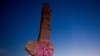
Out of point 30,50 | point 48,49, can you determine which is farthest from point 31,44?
point 48,49

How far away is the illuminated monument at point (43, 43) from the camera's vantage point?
238 inches

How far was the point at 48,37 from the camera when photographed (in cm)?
655

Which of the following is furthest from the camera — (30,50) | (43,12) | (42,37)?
(43,12)

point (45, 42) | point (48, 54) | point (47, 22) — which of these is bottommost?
point (48, 54)

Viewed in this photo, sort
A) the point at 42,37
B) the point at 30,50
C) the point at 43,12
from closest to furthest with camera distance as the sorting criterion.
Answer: the point at 30,50
the point at 42,37
the point at 43,12

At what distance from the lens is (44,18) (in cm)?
676

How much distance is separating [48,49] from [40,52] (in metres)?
0.39

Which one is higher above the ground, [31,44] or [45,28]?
[45,28]

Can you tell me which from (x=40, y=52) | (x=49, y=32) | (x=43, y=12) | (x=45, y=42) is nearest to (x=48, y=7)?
(x=43, y=12)

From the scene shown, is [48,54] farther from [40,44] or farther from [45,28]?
[45,28]

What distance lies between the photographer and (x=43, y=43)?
20.7 feet

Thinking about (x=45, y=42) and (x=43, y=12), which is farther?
(x=43, y=12)

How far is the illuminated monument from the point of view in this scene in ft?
19.9

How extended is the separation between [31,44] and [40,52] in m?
0.49
